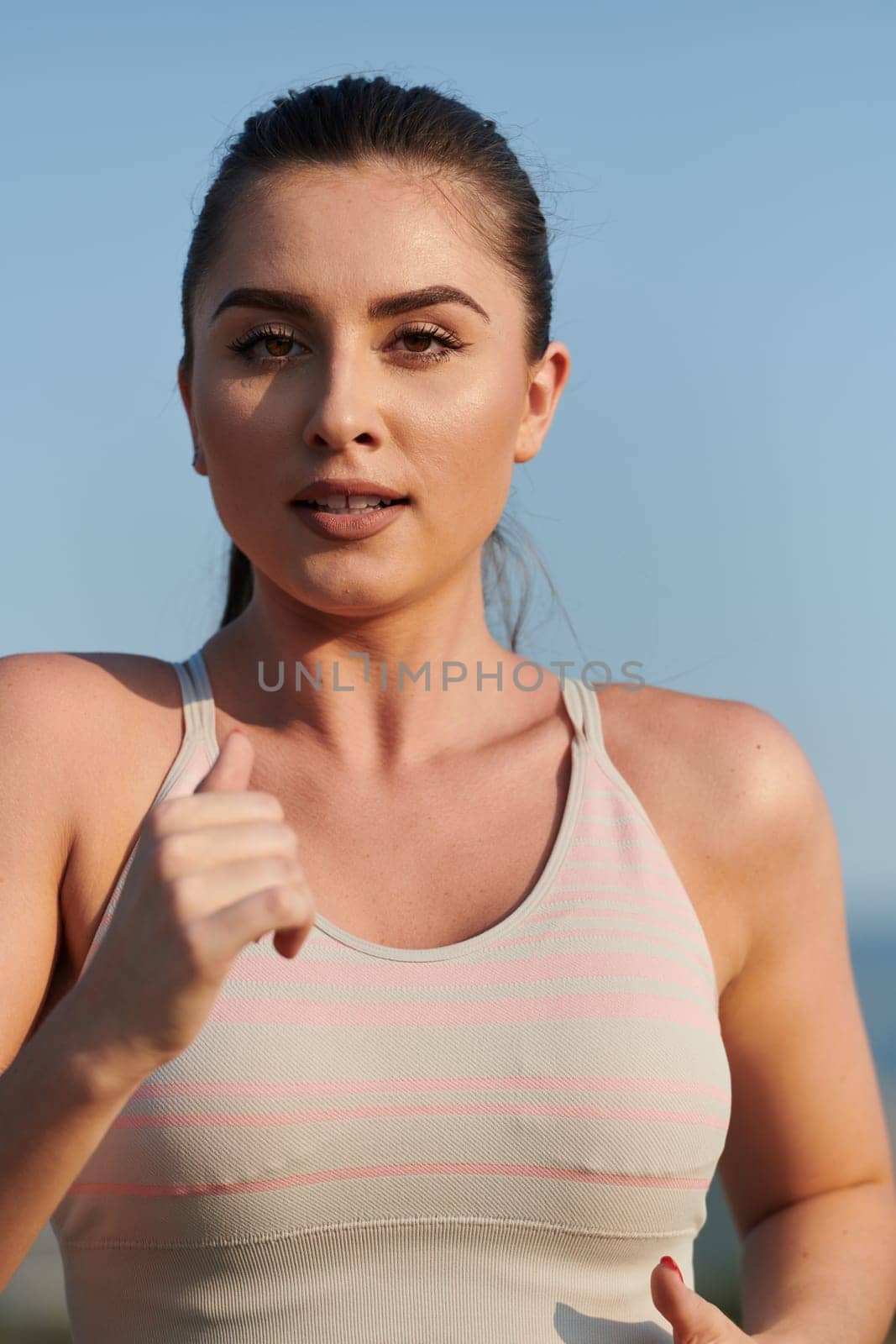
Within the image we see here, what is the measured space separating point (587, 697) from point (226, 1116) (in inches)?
34.5

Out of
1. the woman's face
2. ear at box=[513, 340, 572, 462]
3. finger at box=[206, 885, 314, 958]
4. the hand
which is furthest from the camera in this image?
ear at box=[513, 340, 572, 462]

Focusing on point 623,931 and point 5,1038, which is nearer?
point 5,1038

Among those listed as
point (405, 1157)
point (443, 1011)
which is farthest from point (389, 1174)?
point (443, 1011)

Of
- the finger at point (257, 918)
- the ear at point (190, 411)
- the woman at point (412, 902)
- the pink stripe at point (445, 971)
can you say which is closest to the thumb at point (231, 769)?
the woman at point (412, 902)

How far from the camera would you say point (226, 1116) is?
1.77 m

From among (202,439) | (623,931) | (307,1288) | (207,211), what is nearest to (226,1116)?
(307,1288)

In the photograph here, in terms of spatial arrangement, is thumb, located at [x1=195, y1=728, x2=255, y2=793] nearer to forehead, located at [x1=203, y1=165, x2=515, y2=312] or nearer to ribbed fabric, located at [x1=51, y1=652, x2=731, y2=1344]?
ribbed fabric, located at [x1=51, y1=652, x2=731, y2=1344]

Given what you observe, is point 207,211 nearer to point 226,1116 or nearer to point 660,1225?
point 226,1116

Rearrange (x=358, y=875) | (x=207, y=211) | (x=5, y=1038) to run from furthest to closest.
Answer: (x=207, y=211) < (x=358, y=875) < (x=5, y=1038)

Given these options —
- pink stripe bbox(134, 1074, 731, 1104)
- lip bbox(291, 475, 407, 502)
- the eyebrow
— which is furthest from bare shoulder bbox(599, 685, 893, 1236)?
the eyebrow

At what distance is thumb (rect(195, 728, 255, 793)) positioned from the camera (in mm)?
1434

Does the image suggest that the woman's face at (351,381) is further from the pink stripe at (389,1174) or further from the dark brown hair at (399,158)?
the pink stripe at (389,1174)

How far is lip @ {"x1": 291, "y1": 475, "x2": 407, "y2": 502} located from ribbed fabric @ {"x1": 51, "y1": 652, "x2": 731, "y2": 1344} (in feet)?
1.43

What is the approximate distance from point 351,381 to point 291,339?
5.1 inches
